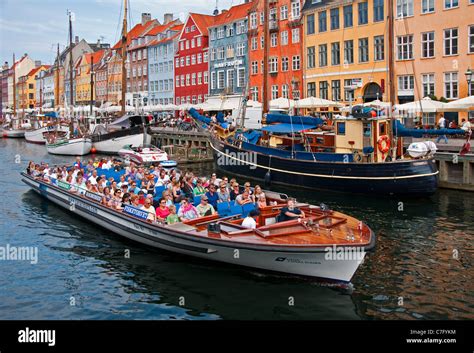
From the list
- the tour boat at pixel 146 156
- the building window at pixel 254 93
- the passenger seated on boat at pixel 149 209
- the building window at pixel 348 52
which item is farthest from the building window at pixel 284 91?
the passenger seated on boat at pixel 149 209

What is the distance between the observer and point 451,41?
1532 inches

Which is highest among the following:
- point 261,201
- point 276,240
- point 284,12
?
point 284,12

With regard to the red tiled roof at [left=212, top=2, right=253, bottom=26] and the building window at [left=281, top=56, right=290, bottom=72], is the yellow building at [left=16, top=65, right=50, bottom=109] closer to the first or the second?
the red tiled roof at [left=212, top=2, right=253, bottom=26]

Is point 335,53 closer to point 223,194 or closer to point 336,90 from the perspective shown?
point 336,90

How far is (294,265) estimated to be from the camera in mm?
13258

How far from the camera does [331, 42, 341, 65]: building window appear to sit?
47.5 m

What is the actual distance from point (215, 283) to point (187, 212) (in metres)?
2.67

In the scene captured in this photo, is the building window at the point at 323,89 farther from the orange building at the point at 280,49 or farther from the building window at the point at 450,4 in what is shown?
the building window at the point at 450,4

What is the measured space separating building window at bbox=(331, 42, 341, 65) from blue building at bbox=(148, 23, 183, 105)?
32240mm

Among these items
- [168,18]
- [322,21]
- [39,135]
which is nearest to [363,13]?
[322,21]

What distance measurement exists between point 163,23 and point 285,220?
76.0m

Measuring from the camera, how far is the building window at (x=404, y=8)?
41.5m

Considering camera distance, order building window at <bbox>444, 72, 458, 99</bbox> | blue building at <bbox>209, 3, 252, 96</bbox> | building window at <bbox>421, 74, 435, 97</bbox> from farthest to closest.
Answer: blue building at <bbox>209, 3, 252, 96</bbox>, building window at <bbox>421, 74, 435, 97</bbox>, building window at <bbox>444, 72, 458, 99</bbox>

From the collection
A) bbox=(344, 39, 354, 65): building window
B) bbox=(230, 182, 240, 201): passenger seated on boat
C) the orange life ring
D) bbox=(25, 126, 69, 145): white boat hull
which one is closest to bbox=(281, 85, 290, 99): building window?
bbox=(344, 39, 354, 65): building window
